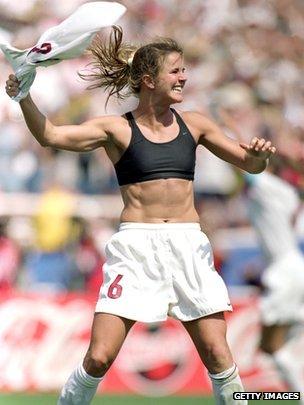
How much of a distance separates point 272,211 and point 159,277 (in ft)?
14.1

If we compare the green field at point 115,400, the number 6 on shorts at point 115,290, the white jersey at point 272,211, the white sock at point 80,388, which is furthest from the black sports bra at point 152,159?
the green field at point 115,400

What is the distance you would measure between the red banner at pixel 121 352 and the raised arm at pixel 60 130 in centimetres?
513

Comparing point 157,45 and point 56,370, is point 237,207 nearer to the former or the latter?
point 56,370

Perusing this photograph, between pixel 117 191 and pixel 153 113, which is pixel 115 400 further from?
pixel 153 113

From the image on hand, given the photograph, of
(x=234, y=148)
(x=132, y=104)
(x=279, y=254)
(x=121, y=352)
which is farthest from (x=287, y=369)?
(x=234, y=148)

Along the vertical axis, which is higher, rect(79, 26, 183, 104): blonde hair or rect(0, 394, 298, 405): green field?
rect(79, 26, 183, 104): blonde hair

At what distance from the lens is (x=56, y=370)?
10.8 metres

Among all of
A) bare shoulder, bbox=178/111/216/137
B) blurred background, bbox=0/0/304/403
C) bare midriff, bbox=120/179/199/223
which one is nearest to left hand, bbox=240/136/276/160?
bare shoulder, bbox=178/111/216/137

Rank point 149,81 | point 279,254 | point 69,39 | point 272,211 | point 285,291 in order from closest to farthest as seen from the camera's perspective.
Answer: point 69,39
point 149,81
point 272,211
point 279,254
point 285,291

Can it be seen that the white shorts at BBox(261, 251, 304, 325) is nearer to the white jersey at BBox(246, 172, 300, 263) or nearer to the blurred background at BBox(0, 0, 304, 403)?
the white jersey at BBox(246, 172, 300, 263)

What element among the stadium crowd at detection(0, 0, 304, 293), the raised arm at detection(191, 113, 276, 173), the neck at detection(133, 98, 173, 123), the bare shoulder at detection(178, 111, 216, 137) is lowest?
the stadium crowd at detection(0, 0, 304, 293)

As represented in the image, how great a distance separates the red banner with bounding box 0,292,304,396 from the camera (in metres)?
10.6

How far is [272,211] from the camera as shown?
983 cm

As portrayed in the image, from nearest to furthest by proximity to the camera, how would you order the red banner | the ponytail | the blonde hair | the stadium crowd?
the blonde hair
the ponytail
the red banner
the stadium crowd
